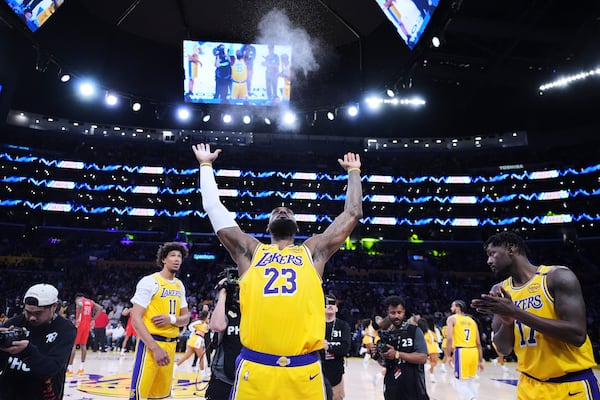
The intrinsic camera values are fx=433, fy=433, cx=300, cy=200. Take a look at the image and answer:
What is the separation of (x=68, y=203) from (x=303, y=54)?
→ 1051 inches

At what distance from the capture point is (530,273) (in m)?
3.46

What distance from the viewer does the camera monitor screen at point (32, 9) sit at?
1362 cm

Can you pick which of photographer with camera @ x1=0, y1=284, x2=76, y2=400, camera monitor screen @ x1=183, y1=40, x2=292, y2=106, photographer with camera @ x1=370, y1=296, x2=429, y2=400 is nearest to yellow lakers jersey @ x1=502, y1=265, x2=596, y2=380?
photographer with camera @ x1=370, y1=296, x2=429, y2=400

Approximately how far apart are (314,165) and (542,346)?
3852 cm

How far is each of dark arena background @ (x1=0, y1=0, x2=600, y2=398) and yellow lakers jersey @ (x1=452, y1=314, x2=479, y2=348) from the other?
14.2m

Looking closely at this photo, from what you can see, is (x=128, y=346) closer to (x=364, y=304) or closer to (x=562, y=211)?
(x=364, y=304)

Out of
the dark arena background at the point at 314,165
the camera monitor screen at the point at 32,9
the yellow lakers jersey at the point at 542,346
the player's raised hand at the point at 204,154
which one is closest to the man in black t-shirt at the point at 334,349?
the yellow lakers jersey at the point at 542,346

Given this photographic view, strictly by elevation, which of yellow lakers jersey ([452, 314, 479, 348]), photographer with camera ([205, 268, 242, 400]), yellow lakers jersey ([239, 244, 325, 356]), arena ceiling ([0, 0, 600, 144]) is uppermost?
arena ceiling ([0, 0, 600, 144])

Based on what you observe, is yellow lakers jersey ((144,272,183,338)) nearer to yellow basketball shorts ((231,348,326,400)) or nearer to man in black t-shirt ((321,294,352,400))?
man in black t-shirt ((321,294,352,400))

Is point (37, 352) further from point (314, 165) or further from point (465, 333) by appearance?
point (314, 165)

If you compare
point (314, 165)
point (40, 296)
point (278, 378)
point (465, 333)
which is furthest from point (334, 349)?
point (314, 165)

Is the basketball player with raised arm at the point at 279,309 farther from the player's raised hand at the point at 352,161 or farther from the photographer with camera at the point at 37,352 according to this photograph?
the photographer with camera at the point at 37,352

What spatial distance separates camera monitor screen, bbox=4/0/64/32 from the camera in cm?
1362

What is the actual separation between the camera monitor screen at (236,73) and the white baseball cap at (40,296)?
18150 mm
